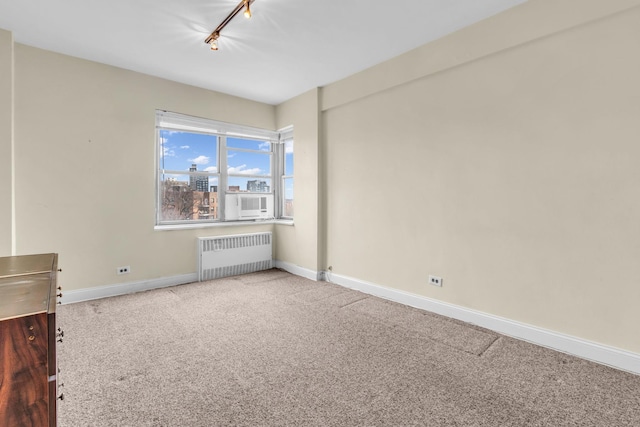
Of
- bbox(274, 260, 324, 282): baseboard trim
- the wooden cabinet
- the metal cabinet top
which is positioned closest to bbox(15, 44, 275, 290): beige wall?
bbox(274, 260, 324, 282): baseboard trim

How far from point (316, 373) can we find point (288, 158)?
3.85m

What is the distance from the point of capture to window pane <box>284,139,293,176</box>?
5.26 meters

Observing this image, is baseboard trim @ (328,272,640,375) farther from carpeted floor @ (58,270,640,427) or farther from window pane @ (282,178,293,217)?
window pane @ (282,178,293,217)

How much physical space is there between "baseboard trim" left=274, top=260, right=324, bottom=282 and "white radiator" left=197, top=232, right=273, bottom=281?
0.20 meters

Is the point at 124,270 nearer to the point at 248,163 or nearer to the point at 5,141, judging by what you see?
the point at 5,141

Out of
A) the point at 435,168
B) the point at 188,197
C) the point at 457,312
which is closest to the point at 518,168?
the point at 435,168

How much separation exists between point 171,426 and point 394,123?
11.1 ft

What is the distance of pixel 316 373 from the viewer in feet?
6.94

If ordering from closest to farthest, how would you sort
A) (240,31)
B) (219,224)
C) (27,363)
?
(27,363) → (240,31) → (219,224)

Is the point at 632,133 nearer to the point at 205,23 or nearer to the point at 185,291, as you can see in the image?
the point at 205,23

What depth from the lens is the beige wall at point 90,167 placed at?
10.5ft

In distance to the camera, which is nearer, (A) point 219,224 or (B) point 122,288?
(B) point 122,288

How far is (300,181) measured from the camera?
4.76 meters

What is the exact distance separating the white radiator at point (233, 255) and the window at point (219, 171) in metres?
0.34
